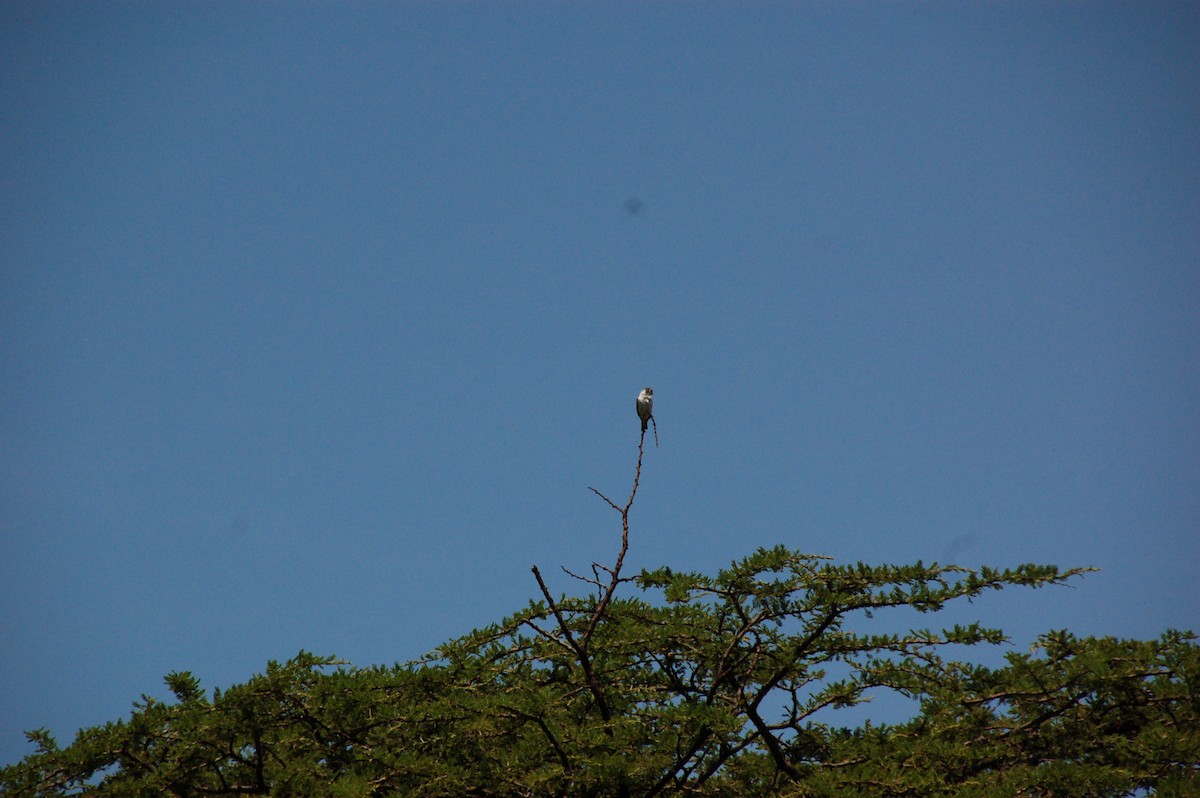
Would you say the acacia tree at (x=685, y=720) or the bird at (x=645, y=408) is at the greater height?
the bird at (x=645, y=408)

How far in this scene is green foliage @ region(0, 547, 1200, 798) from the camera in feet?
20.7

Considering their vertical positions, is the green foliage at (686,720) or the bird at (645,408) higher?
the bird at (645,408)

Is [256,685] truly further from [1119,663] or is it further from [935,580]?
[1119,663]

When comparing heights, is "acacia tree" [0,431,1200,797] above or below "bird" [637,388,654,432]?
below

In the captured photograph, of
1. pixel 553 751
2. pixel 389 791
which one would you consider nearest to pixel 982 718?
pixel 553 751

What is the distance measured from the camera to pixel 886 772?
20.7 feet

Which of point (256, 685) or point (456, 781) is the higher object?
point (256, 685)

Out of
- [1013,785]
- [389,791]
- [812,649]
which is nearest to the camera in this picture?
→ [1013,785]

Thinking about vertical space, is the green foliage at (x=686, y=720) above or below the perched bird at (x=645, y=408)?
below

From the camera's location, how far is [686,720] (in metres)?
6.27

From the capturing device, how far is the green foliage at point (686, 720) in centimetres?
631

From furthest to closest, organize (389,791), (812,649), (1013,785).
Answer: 1. (812,649)
2. (389,791)
3. (1013,785)

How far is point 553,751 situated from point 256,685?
2067mm

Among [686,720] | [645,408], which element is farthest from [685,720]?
[645,408]
